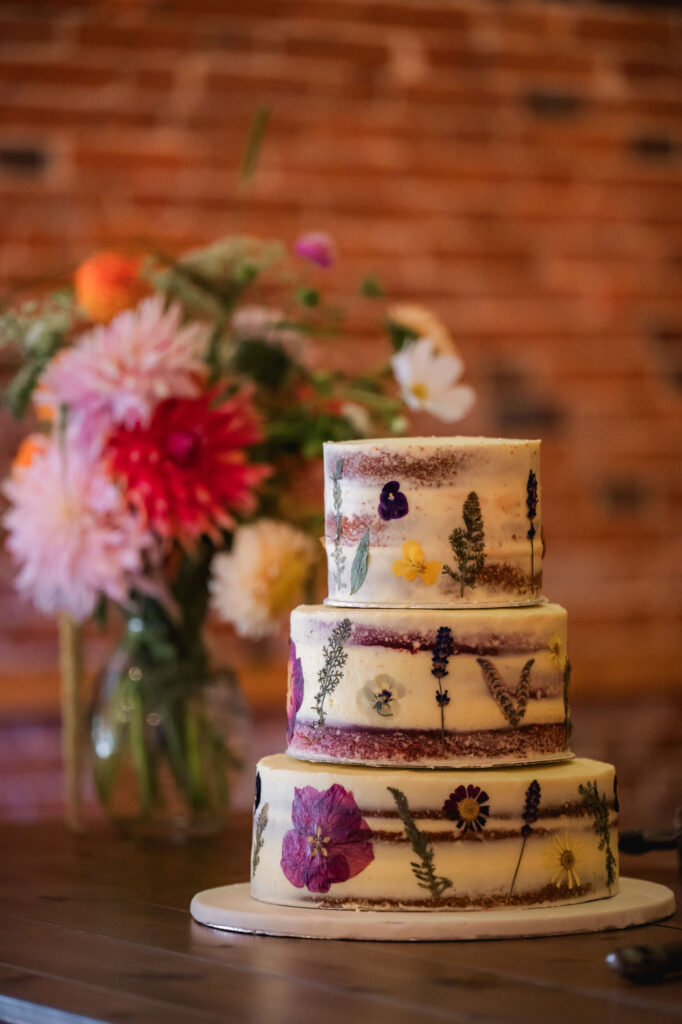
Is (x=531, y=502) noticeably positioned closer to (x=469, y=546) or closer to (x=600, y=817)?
(x=469, y=546)

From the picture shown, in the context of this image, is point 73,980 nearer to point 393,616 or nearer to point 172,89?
point 393,616

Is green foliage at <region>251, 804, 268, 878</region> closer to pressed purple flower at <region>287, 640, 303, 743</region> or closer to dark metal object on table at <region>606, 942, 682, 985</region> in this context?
pressed purple flower at <region>287, 640, 303, 743</region>

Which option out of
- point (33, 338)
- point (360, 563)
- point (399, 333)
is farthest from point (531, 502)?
point (33, 338)

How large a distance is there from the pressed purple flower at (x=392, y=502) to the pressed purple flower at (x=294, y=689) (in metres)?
0.12

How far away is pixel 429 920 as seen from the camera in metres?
0.97

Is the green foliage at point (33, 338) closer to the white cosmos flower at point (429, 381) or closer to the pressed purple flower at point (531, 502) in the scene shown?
the white cosmos flower at point (429, 381)

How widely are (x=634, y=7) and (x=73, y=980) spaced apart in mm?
2736

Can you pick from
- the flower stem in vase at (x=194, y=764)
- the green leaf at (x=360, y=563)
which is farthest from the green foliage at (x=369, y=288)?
the green leaf at (x=360, y=563)

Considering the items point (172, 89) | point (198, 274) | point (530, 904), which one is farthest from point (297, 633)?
point (172, 89)

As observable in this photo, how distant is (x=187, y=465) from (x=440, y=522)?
49 cm

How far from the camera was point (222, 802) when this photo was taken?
1543mm

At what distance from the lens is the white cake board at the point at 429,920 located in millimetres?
965

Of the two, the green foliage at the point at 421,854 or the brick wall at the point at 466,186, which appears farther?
the brick wall at the point at 466,186

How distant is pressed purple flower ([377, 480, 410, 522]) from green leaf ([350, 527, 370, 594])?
0.06 ft
